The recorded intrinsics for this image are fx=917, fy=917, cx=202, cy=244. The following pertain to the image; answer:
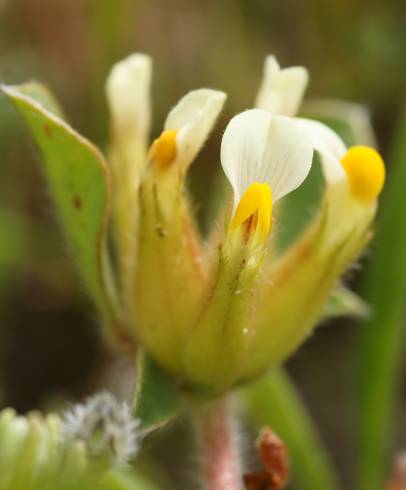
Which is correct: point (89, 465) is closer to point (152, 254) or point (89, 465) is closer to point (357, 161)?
point (152, 254)

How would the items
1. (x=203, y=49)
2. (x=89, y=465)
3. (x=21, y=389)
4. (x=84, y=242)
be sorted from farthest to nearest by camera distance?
(x=203, y=49), (x=21, y=389), (x=84, y=242), (x=89, y=465)

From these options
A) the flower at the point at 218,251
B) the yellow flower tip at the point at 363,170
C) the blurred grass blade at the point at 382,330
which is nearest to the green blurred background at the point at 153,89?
the blurred grass blade at the point at 382,330

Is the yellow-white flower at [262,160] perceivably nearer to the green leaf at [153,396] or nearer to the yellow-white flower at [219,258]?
the yellow-white flower at [219,258]

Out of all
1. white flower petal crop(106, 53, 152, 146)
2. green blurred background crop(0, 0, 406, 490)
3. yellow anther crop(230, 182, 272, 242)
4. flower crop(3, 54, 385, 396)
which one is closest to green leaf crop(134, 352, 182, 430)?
flower crop(3, 54, 385, 396)

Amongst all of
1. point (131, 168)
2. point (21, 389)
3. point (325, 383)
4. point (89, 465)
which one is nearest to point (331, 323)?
point (325, 383)

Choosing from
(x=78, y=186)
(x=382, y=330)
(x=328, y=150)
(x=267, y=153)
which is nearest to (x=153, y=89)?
(x=382, y=330)

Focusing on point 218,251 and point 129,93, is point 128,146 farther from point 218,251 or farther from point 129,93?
point 218,251
